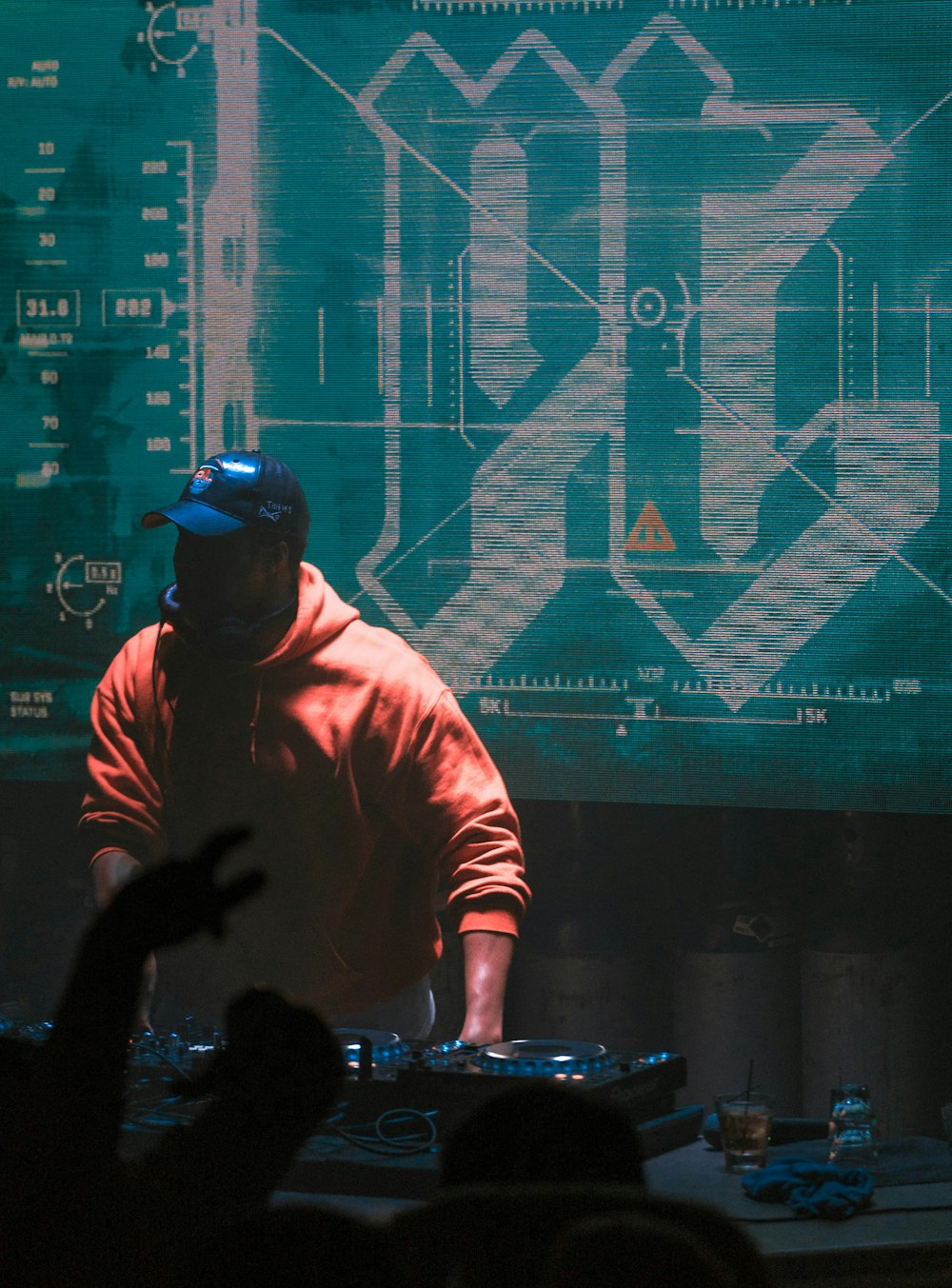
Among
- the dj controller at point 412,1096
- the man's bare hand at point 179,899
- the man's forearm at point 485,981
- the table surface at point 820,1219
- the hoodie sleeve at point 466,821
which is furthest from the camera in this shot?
the hoodie sleeve at point 466,821

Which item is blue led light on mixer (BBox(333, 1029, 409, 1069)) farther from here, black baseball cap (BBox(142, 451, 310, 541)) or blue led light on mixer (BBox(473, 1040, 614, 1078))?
black baseball cap (BBox(142, 451, 310, 541))

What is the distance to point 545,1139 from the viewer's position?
99 centimetres

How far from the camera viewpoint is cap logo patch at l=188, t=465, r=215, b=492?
3375 mm

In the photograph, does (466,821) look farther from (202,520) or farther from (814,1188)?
(814,1188)

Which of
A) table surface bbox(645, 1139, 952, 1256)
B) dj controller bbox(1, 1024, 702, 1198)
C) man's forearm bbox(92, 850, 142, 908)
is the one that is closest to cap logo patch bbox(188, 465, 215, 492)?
man's forearm bbox(92, 850, 142, 908)

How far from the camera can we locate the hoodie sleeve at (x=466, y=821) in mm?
3270

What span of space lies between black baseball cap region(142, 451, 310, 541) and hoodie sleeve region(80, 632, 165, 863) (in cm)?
31

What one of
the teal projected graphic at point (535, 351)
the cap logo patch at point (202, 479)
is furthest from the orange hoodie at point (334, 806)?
the cap logo patch at point (202, 479)

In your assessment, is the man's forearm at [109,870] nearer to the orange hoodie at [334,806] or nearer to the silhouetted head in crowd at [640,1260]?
the orange hoodie at [334,806]

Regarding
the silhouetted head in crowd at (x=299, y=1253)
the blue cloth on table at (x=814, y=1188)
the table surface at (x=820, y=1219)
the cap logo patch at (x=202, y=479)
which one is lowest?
the table surface at (x=820, y=1219)

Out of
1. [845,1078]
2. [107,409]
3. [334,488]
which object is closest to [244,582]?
[334,488]

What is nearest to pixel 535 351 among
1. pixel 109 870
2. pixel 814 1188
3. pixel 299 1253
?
pixel 109 870

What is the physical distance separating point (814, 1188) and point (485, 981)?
48.9 inches

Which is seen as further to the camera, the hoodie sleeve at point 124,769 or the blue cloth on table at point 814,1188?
the hoodie sleeve at point 124,769
